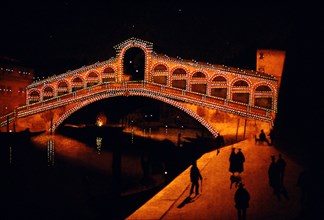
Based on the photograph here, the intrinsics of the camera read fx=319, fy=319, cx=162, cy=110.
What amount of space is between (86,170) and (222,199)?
481 inches

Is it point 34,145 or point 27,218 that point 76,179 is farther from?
point 34,145

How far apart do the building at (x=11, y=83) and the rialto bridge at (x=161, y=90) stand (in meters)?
4.47

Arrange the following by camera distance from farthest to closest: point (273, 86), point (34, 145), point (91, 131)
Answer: point (91, 131) < point (34, 145) < point (273, 86)

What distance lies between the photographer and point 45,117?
29.2 m

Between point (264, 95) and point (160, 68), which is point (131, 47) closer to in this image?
point (160, 68)

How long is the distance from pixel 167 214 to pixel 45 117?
23.4m

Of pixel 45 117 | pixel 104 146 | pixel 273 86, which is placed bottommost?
pixel 104 146

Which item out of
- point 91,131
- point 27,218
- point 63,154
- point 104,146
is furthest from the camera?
point 91,131

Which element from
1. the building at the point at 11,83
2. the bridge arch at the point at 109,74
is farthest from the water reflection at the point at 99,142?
the building at the point at 11,83

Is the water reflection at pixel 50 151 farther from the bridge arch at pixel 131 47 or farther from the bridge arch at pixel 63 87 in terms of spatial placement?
the bridge arch at pixel 131 47

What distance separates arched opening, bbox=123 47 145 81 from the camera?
96.0ft

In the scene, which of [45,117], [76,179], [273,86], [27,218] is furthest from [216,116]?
[45,117]

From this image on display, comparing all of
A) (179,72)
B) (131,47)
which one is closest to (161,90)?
(179,72)

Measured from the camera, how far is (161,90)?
972 inches
